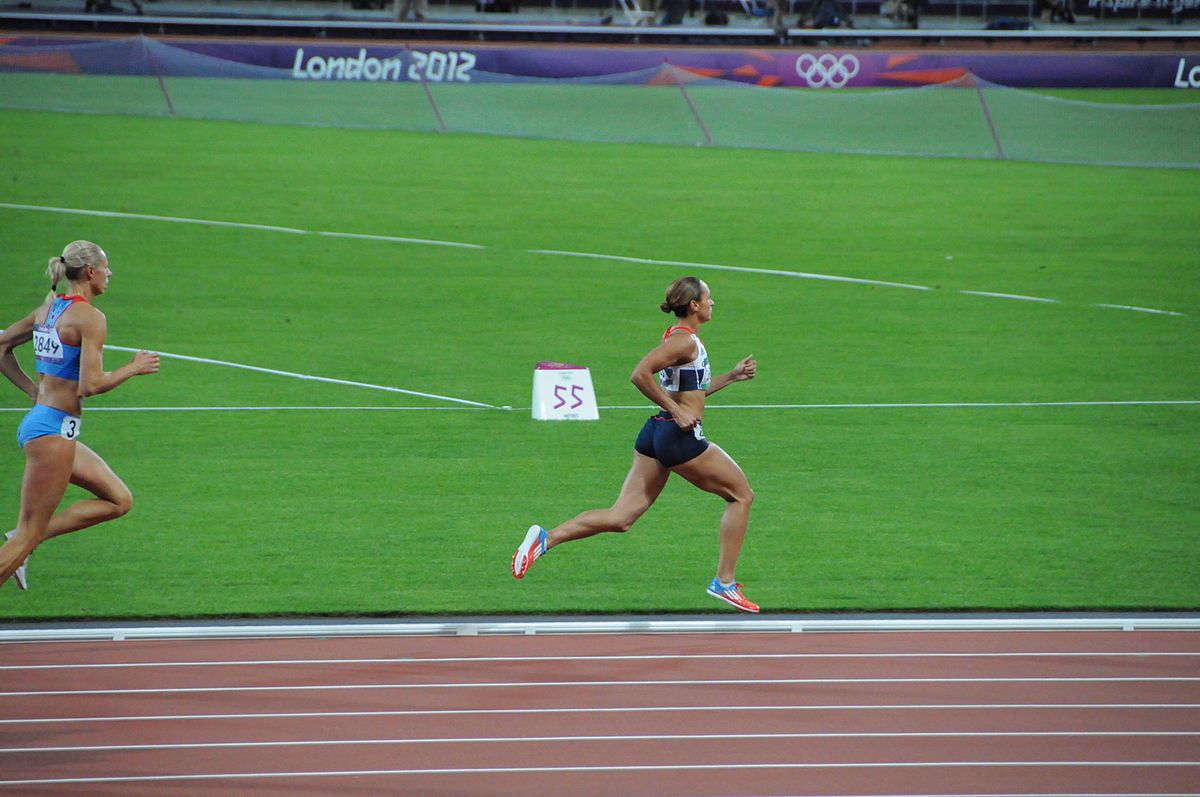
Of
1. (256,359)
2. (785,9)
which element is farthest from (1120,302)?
(785,9)

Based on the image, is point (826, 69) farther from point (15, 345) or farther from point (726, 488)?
point (15, 345)

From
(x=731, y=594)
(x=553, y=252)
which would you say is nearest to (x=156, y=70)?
(x=553, y=252)

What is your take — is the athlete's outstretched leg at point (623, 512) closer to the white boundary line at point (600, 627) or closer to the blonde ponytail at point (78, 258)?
the white boundary line at point (600, 627)

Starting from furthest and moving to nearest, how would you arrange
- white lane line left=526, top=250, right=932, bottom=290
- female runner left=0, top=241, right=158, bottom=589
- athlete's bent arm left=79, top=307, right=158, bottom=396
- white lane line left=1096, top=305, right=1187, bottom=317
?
white lane line left=526, top=250, right=932, bottom=290, white lane line left=1096, top=305, right=1187, bottom=317, female runner left=0, top=241, right=158, bottom=589, athlete's bent arm left=79, top=307, right=158, bottom=396

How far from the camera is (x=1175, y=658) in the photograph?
875 centimetres

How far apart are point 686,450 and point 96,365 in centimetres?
339

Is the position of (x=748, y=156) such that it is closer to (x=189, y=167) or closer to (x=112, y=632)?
(x=189, y=167)

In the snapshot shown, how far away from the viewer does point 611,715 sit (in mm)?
7859

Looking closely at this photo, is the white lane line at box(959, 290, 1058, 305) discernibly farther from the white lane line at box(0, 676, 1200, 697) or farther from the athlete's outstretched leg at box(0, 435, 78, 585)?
the athlete's outstretched leg at box(0, 435, 78, 585)

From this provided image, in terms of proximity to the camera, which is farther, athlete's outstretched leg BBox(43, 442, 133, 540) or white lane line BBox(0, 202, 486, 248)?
white lane line BBox(0, 202, 486, 248)

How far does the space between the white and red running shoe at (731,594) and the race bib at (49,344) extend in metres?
4.00

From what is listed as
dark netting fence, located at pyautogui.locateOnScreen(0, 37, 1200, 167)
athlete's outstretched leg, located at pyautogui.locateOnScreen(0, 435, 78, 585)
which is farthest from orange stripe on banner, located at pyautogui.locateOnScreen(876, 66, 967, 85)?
athlete's outstretched leg, located at pyautogui.locateOnScreen(0, 435, 78, 585)

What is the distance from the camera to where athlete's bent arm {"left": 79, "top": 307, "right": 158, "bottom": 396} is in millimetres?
8062

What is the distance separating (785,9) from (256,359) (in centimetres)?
4148
